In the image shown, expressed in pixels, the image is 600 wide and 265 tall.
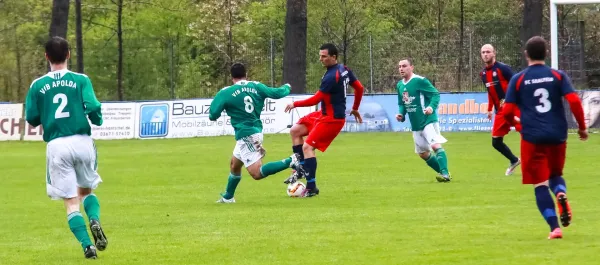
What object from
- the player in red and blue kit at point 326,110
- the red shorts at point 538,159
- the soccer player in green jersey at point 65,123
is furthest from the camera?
the player in red and blue kit at point 326,110

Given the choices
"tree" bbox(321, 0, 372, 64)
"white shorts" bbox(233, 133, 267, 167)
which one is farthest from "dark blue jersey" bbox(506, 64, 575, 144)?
"tree" bbox(321, 0, 372, 64)

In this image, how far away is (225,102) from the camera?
50.5 ft

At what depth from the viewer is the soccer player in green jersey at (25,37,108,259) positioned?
10125mm

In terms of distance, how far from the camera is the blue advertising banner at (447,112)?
33281mm

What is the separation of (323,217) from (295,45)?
2590 centimetres

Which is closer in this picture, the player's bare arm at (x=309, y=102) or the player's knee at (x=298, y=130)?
the player's bare arm at (x=309, y=102)

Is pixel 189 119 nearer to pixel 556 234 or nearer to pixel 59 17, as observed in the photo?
pixel 59 17

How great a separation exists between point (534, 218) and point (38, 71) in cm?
3880

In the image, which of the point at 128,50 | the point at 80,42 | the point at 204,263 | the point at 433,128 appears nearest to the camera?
the point at 204,263

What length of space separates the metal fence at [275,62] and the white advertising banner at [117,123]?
357 inches

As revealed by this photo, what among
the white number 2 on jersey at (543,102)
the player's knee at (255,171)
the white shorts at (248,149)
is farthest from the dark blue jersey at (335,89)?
the white number 2 on jersey at (543,102)

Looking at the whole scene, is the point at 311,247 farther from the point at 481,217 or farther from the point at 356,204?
the point at 356,204

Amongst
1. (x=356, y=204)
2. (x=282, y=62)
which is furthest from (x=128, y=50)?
(x=356, y=204)

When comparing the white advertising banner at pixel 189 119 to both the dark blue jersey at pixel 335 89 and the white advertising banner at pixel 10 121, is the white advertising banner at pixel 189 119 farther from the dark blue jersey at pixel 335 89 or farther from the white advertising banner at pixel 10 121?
the dark blue jersey at pixel 335 89
